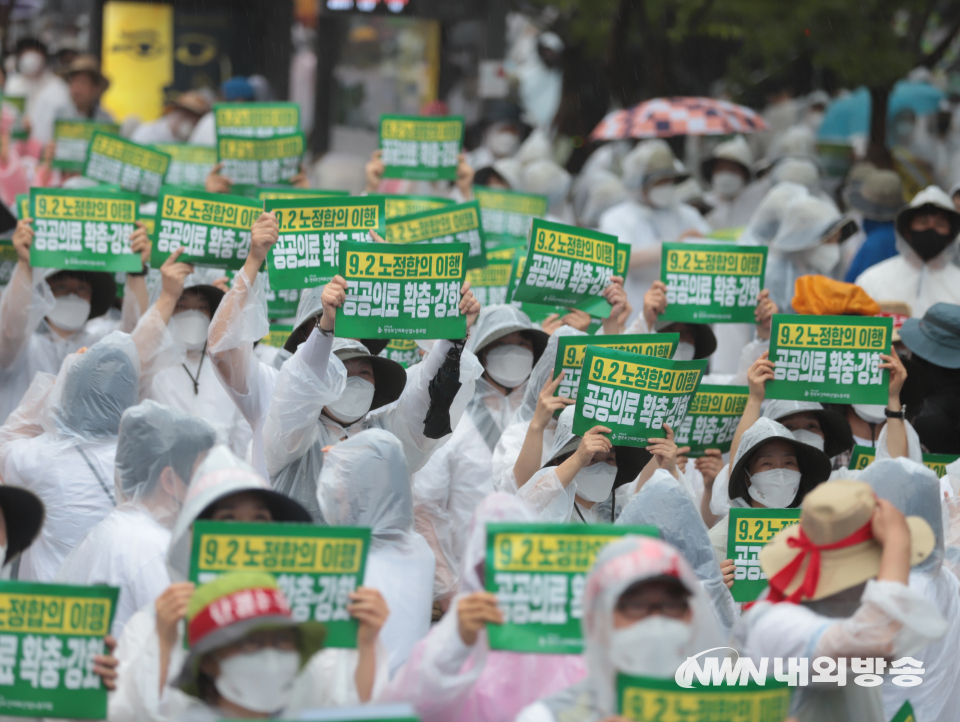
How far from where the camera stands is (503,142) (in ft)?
43.6

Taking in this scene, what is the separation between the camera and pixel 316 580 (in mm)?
3549

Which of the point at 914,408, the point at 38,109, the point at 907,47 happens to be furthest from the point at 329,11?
the point at 914,408

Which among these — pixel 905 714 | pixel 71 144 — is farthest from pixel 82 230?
pixel 905 714

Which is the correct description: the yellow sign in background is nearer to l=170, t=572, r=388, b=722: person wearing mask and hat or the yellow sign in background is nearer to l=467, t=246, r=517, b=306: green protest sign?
l=467, t=246, r=517, b=306: green protest sign

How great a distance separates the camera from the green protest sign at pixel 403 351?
6.54m

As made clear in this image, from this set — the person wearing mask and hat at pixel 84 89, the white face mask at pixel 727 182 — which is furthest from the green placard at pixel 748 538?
the person wearing mask and hat at pixel 84 89

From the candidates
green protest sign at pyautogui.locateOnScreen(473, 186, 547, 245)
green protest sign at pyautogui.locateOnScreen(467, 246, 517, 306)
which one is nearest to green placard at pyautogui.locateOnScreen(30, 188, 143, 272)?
green protest sign at pyautogui.locateOnScreen(467, 246, 517, 306)

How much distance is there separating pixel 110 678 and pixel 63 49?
514 inches

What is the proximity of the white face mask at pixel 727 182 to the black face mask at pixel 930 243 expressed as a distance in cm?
408

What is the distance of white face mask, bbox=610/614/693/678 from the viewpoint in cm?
313

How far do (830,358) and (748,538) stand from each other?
5.00ft

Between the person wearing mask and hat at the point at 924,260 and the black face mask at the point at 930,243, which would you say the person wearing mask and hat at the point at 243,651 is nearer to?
the person wearing mask and hat at the point at 924,260

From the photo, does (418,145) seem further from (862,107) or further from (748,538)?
(862,107)

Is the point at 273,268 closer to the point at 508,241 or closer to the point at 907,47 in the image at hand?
the point at 508,241
